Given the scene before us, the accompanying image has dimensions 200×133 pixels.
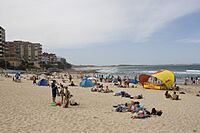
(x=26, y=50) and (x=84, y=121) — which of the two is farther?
(x=26, y=50)

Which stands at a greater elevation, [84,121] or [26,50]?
[26,50]

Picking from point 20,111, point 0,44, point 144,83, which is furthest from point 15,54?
point 20,111

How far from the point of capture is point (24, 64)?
3445 inches

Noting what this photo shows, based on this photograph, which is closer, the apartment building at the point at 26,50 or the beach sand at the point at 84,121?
the beach sand at the point at 84,121

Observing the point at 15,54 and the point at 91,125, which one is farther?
the point at 15,54

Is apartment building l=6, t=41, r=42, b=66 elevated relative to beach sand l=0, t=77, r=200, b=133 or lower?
elevated

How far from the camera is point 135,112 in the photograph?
12914 millimetres

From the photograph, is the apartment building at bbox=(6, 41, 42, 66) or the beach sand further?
the apartment building at bbox=(6, 41, 42, 66)

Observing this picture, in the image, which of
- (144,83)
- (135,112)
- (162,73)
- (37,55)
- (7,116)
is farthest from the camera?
(37,55)

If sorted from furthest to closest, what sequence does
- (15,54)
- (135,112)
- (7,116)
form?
(15,54)
(135,112)
(7,116)

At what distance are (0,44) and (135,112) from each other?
86464 mm

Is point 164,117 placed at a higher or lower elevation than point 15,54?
lower

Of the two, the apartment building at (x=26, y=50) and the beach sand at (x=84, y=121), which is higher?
the apartment building at (x=26, y=50)

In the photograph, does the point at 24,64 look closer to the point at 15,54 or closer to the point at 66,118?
the point at 15,54
